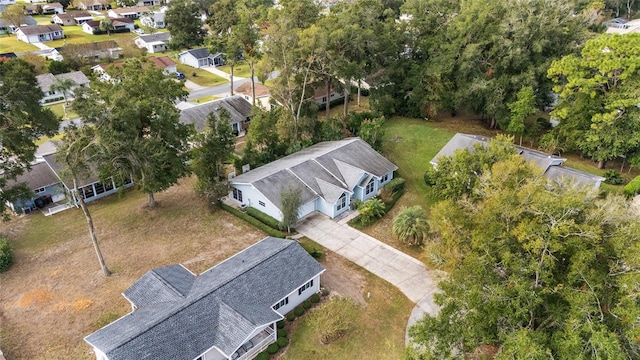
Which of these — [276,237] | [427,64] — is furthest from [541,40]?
[276,237]

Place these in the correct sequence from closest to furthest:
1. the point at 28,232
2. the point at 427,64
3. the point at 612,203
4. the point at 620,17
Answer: the point at 612,203, the point at 28,232, the point at 427,64, the point at 620,17

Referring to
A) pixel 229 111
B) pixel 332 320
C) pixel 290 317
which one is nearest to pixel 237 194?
pixel 290 317

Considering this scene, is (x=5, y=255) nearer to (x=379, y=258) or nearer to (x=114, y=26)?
(x=379, y=258)

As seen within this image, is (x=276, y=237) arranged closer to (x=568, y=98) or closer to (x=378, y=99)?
(x=378, y=99)

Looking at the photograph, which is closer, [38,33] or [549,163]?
[549,163]

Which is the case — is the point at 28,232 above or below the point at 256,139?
below

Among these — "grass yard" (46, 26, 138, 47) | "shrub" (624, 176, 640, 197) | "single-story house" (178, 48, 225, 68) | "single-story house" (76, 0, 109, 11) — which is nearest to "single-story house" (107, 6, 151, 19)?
"grass yard" (46, 26, 138, 47)

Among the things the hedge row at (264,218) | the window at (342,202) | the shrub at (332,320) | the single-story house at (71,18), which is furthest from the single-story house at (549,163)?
the single-story house at (71,18)
